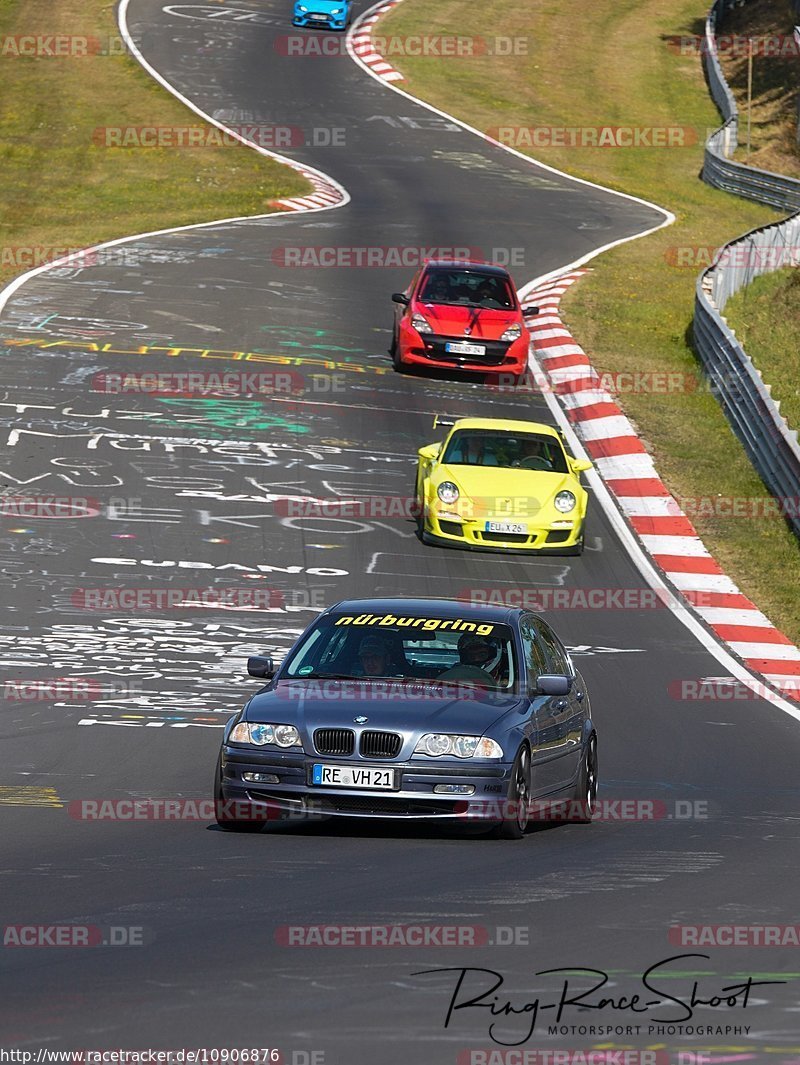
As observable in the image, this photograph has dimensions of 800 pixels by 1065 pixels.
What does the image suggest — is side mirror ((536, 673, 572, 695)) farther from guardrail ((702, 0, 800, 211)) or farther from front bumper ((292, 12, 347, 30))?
front bumper ((292, 12, 347, 30))

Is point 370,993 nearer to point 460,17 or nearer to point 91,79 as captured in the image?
point 91,79

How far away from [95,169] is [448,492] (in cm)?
2597

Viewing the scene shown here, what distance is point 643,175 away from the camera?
158 ft

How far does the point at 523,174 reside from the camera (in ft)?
152

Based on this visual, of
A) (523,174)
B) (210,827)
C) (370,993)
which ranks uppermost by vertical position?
(370,993)

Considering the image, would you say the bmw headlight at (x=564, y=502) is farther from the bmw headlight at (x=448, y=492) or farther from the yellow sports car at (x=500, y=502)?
the bmw headlight at (x=448, y=492)

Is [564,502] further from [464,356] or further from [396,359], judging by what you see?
[396,359]

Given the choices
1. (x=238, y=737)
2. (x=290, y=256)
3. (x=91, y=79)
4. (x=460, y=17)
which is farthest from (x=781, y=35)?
(x=238, y=737)

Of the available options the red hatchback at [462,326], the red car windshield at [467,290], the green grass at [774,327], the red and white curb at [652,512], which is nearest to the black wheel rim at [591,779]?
the red and white curb at [652,512]

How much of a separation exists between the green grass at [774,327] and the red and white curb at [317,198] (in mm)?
9978

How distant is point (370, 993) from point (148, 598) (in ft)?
34.5

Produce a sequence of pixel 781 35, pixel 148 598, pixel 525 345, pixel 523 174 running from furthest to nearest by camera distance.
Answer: pixel 781 35 → pixel 523 174 → pixel 525 345 → pixel 148 598

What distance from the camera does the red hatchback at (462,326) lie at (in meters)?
27.0

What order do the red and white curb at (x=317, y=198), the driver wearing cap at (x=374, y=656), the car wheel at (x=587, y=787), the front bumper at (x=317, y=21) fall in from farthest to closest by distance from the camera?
1. the front bumper at (x=317, y=21)
2. the red and white curb at (x=317, y=198)
3. the car wheel at (x=587, y=787)
4. the driver wearing cap at (x=374, y=656)
